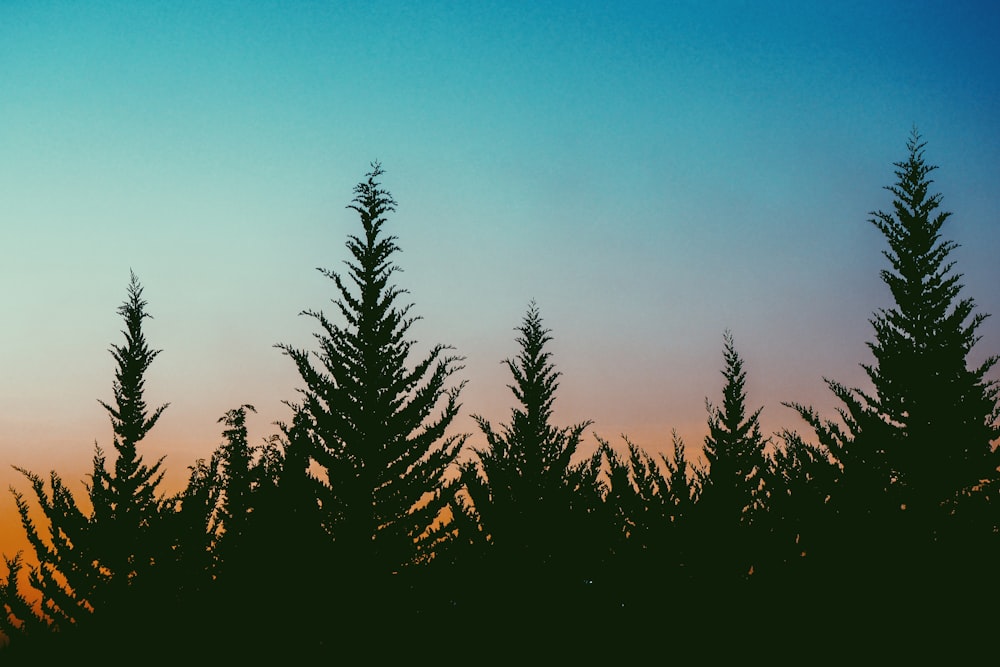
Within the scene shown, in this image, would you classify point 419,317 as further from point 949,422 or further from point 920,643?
point 920,643

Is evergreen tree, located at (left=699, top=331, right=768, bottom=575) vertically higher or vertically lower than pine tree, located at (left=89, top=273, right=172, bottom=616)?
lower

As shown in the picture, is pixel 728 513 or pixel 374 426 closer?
pixel 728 513

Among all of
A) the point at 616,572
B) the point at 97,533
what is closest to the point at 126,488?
the point at 97,533

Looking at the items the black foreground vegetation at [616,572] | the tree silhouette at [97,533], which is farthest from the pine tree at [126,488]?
the black foreground vegetation at [616,572]

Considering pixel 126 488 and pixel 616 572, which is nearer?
pixel 616 572

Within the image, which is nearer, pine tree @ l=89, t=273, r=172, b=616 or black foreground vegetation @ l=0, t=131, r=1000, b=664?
black foreground vegetation @ l=0, t=131, r=1000, b=664

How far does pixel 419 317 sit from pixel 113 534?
11.9 m

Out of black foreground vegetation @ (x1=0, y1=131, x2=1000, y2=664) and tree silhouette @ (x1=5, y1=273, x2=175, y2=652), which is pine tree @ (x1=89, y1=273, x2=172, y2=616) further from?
black foreground vegetation @ (x1=0, y1=131, x2=1000, y2=664)

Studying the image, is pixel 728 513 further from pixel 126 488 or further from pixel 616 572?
pixel 126 488

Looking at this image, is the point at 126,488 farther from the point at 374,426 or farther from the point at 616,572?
the point at 616,572

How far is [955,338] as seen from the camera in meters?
23.2

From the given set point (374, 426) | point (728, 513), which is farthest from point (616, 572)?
point (374, 426)

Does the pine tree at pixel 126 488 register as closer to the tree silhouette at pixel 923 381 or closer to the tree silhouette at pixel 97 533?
the tree silhouette at pixel 97 533

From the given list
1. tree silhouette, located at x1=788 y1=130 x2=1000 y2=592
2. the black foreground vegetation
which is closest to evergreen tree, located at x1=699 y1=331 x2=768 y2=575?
the black foreground vegetation
